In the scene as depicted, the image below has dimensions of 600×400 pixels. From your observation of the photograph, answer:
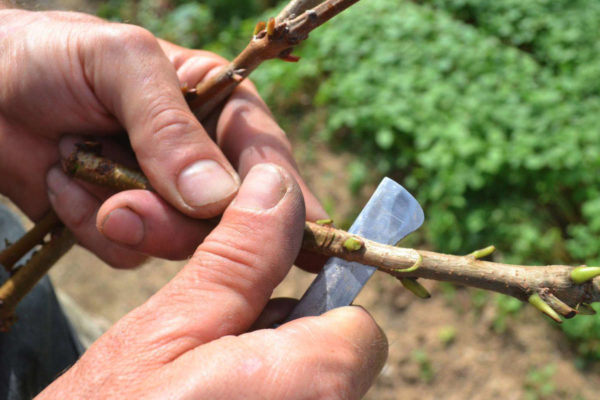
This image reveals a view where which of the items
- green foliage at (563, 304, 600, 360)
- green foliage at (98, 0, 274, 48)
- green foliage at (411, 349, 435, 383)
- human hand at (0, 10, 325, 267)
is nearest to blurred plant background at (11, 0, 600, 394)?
green foliage at (563, 304, 600, 360)

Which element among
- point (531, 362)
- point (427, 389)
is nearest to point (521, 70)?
point (531, 362)

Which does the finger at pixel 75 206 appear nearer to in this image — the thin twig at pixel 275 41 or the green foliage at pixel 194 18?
the thin twig at pixel 275 41

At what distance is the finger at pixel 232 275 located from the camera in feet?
3.85

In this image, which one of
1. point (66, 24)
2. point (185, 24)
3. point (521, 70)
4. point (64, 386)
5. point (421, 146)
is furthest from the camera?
point (185, 24)

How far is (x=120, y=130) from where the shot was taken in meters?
2.05

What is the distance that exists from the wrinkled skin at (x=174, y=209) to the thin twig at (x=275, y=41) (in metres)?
0.13

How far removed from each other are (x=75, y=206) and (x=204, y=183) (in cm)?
77

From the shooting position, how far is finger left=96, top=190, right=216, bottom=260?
5.55 ft

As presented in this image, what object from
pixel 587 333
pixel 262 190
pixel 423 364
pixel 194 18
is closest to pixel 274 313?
pixel 262 190

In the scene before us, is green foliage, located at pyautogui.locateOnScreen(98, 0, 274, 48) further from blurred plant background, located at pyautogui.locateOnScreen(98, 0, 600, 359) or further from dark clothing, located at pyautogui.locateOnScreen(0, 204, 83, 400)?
dark clothing, located at pyautogui.locateOnScreen(0, 204, 83, 400)

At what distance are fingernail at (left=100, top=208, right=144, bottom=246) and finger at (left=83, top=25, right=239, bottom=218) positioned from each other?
13cm

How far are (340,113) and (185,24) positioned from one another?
2993 mm

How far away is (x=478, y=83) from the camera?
432cm

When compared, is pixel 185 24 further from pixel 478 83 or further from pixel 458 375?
pixel 458 375
